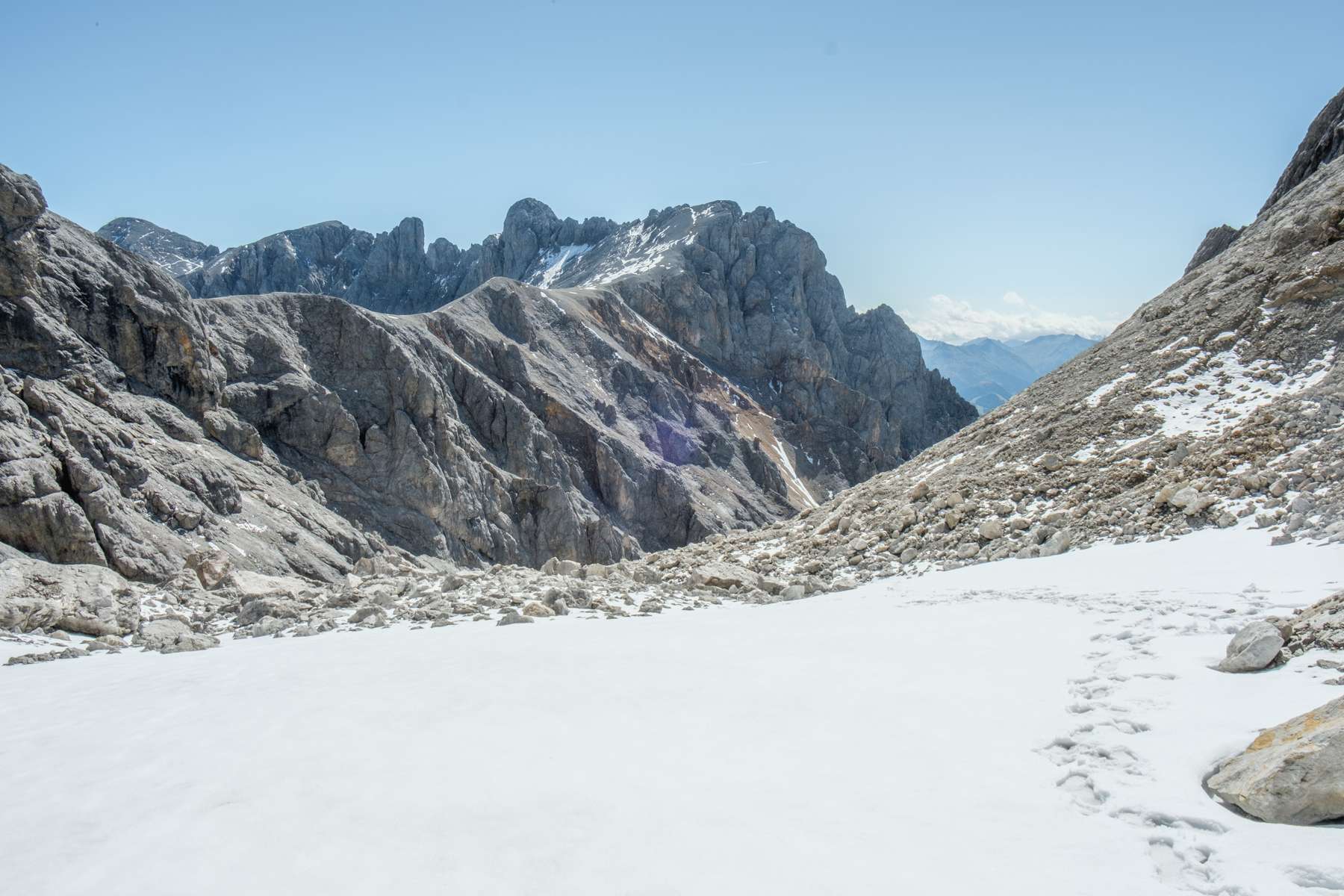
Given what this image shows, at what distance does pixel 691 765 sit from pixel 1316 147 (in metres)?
48.1

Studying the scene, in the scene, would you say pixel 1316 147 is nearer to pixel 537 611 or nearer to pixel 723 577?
pixel 723 577

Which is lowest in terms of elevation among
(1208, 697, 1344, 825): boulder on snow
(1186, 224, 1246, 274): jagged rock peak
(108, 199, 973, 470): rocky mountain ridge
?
(1208, 697, 1344, 825): boulder on snow

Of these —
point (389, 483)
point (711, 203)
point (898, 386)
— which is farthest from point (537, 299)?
point (898, 386)

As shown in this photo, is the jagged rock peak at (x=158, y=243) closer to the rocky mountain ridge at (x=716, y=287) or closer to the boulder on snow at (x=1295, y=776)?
the rocky mountain ridge at (x=716, y=287)

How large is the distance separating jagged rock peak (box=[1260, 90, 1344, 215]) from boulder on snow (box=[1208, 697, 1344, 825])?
40.4 meters

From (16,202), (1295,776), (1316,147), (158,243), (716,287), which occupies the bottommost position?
(1295,776)

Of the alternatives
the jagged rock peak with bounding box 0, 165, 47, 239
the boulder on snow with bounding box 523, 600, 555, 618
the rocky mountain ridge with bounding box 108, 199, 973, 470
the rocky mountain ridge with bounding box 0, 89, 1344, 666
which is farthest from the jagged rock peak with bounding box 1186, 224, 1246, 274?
→ the rocky mountain ridge with bounding box 108, 199, 973, 470

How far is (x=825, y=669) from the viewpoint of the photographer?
8.18 m

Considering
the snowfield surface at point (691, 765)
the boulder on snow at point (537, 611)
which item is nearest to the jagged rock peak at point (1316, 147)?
the snowfield surface at point (691, 765)

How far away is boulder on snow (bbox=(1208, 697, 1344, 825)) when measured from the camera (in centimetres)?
413

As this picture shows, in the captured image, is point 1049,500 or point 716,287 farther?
point 716,287

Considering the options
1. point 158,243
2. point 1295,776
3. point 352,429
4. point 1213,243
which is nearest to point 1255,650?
point 1295,776

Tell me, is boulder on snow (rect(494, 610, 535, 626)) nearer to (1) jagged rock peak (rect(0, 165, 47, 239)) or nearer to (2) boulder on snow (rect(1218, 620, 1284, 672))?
(2) boulder on snow (rect(1218, 620, 1284, 672))

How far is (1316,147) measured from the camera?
36531 mm
